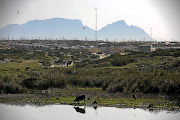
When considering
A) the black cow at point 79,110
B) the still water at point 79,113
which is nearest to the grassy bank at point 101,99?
the still water at point 79,113

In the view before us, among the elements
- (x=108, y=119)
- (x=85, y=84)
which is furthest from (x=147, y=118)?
(x=85, y=84)

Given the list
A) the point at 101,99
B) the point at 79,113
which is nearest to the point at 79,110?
the point at 79,113

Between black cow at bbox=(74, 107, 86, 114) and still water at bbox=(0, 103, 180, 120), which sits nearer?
still water at bbox=(0, 103, 180, 120)

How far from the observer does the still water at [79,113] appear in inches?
1125

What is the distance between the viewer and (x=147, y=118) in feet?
91.7

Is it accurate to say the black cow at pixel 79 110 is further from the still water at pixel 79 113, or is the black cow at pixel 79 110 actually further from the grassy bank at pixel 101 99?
the grassy bank at pixel 101 99

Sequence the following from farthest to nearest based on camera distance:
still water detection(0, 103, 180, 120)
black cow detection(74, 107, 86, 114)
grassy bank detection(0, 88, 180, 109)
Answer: grassy bank detection(0, 88, 180, 109), black cow detection(74, 107, 86, 114), still water detection(0, 103, 180, 120)

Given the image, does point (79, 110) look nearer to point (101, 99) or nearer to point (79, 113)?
point (79, 113)

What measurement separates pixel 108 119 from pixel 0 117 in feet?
37.1

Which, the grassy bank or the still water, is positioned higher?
the grassy bank

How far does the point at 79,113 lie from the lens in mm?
29984

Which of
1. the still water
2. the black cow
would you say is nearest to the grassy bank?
the still water

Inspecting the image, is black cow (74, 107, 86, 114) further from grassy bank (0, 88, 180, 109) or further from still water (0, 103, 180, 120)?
grassy bank (0, 88, 180, 109)

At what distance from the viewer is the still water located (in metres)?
28.6
